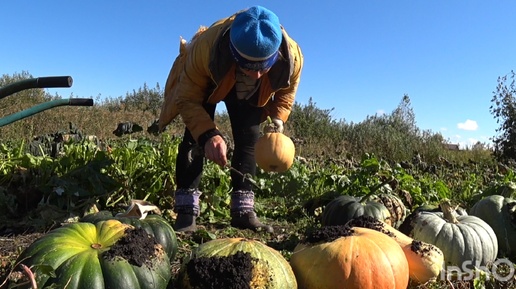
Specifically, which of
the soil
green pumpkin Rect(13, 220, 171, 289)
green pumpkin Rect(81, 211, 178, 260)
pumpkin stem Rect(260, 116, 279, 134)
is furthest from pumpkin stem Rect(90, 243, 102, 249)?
pumpkin stem Rect(260, 116, 279, 134)

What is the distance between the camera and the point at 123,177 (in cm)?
464

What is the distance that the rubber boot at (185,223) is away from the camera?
12.3ft

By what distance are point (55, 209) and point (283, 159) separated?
6.26 feet

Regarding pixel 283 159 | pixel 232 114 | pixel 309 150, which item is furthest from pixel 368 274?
pixel 309 150

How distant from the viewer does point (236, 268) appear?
6.43 ft

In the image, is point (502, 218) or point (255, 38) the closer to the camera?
point (255, 38)

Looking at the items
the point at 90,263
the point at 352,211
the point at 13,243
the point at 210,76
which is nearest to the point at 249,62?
the point at 210,76

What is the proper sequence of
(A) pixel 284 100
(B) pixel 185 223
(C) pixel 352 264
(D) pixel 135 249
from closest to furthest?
1. (D) pixel 135 249
2. (C) pixel 352 264
3. (B) pixel 185 223
4. (A) pixel 284 100

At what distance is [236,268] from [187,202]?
75.0 inches

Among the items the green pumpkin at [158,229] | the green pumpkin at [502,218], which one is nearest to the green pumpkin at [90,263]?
the green pumpkin at [158,229]

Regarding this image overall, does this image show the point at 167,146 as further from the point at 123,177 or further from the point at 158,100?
the point at 158,100

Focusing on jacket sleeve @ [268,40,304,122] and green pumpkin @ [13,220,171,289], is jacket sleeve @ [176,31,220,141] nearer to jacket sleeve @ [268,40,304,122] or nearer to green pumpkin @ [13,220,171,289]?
jacket sleeve @ [268,40,304,122]

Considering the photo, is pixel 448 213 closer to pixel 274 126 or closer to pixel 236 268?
pixel 274 126

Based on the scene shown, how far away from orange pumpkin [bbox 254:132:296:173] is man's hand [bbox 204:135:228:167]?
33 centimetres
